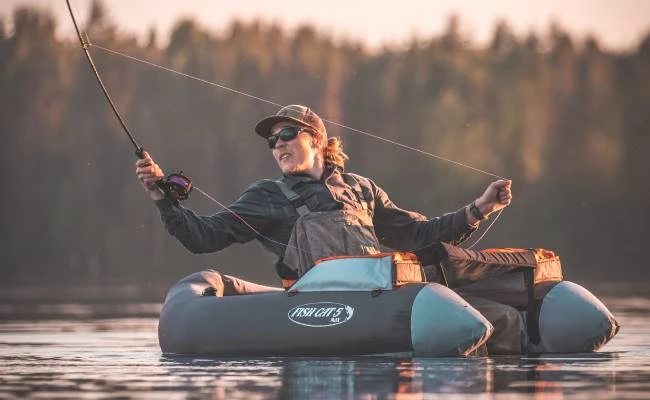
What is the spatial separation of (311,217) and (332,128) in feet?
151


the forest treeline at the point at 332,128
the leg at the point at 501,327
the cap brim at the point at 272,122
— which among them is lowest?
the leg at the point at 501,327

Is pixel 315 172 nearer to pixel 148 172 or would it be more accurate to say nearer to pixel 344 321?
pixel 148 172

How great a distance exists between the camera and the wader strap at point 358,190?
11.7 m

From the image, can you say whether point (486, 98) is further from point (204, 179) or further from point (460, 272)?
point (460, 272)

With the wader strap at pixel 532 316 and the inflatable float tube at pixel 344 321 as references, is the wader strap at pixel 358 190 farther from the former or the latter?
the wader strap at pixel 532 316

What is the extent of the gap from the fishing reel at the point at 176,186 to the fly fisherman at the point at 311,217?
0.04 metres

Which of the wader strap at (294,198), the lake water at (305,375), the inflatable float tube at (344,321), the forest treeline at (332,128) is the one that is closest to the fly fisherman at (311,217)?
the wader strap at (294,198)

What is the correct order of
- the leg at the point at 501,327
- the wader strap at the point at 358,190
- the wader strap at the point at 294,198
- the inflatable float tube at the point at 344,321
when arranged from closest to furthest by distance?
1. the inflatable float tube at the point at 344,321
2. the leg at the point at 501,327
3. the wader strap at the point at 294,198
4. the wader strap at the point at 358,190

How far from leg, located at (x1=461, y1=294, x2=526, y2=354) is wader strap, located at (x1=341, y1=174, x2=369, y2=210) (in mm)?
922

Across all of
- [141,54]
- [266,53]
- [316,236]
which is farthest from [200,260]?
[316,236]

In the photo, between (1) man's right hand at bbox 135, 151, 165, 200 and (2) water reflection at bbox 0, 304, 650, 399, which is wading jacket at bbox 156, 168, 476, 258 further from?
(2) water reflection at bbox 0, 304, 650, 399

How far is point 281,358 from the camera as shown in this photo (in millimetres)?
10578

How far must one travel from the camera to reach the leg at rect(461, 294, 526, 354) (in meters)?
11.2

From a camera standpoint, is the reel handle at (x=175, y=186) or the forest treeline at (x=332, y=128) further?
the forest treeline at (x=332, y=128)
